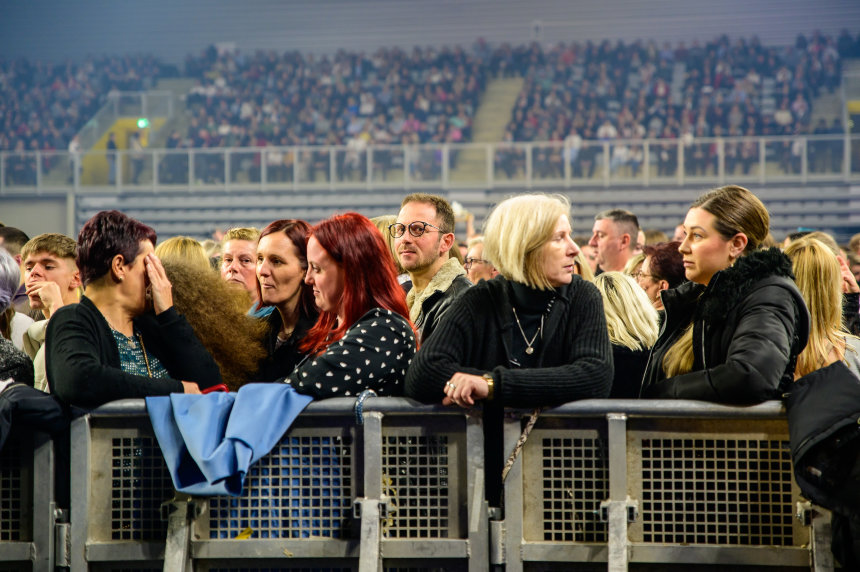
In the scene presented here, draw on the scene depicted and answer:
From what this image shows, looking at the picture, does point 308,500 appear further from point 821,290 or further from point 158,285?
point 821,290

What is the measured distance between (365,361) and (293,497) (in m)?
0.45

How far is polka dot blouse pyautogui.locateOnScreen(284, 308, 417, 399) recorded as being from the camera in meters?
2.63

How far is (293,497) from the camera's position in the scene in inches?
102

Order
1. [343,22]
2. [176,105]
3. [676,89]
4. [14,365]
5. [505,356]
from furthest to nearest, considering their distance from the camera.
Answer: [343,22], [176,105], [676,89], [14,365], [505,356]

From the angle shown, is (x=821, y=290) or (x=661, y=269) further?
(x=661, y=269)

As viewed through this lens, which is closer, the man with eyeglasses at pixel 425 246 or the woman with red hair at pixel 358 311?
the woman with red hair at pixel 358 311

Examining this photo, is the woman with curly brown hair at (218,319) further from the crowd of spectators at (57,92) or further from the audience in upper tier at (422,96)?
the crowd of spectators at (57,92)

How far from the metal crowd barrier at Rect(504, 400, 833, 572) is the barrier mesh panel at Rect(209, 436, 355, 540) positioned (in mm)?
482

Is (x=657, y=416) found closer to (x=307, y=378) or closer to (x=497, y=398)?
(x=497, y=398)

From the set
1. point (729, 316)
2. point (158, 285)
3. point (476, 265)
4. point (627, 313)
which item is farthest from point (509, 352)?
point (476, 265)

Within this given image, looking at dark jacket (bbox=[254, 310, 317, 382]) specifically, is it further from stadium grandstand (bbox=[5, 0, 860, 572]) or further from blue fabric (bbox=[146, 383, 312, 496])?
blue fabric (bbox=[146, 383, 312, 496])

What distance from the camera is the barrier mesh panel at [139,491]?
262 cm

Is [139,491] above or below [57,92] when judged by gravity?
below

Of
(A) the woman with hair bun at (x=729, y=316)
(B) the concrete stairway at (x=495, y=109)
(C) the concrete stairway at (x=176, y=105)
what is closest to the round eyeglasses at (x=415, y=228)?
(A) the woman with hair bun at (x=729, y=316)
